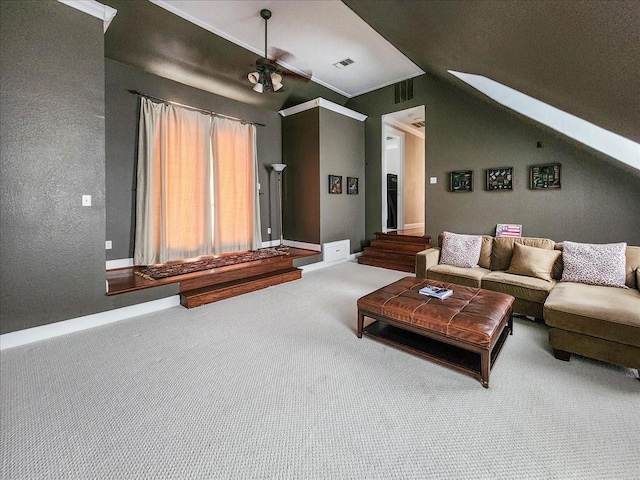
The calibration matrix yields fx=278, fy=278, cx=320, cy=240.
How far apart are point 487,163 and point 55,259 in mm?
5956

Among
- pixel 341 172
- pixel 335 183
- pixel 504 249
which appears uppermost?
pixel 341 172

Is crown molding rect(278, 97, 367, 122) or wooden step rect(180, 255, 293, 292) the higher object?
crown molding rect(278, 97, 367, 122)

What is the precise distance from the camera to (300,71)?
5.18m

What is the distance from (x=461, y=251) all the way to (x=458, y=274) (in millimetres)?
497

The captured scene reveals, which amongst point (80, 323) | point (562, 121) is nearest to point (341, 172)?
point (562, 121)

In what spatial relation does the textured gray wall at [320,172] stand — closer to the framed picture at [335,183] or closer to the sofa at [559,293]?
the framed picture at [335,183]

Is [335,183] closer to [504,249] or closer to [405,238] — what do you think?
[405,238]

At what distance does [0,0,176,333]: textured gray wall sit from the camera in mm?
2475

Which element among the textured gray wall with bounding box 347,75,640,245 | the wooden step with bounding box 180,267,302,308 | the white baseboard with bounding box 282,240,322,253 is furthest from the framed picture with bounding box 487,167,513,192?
the wooden step with bounding box 180,267,302,308

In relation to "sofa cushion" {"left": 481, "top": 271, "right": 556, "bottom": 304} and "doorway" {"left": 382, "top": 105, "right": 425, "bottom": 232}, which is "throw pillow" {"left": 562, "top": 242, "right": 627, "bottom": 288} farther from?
"doorway" {"left": 382, "top": 105, "right": 425, "bottom": 232}

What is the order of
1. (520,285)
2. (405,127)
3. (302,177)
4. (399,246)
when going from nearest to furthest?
(520,285) → (399,246) → (302,177) → (405,127)

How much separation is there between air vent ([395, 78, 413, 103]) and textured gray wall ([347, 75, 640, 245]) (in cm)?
11

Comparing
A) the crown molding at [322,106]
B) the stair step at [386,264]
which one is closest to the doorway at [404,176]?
the crown molding at [322,106]

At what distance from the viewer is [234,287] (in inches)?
151
